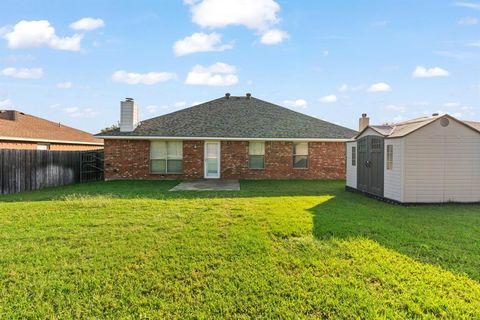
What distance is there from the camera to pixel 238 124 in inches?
664

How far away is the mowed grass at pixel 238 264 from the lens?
3268 millimetres

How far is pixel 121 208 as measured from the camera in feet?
26.1

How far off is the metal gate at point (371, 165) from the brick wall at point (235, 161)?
4717 mm

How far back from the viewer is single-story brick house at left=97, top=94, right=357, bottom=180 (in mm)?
15422

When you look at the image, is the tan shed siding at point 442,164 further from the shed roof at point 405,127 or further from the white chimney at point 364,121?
the white chimney at point 364,121

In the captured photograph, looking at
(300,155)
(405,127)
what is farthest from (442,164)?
(300,155)

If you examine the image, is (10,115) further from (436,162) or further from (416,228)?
(436,162)

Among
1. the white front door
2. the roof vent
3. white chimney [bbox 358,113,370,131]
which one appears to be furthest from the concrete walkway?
the roof vent

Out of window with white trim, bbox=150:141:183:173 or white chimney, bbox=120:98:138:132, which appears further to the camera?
window with white trim, bbox=150:141:183:173

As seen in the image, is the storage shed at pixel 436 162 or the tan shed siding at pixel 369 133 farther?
the tan shed siding at pixel 369 133

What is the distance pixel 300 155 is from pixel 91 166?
1190cm

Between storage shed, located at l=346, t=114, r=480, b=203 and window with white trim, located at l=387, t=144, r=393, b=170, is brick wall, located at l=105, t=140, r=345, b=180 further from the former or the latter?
storage shed, located at l=346, t=114, r=480, b=203

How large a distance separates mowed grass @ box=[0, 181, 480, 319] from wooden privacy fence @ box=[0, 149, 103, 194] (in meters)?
5.67

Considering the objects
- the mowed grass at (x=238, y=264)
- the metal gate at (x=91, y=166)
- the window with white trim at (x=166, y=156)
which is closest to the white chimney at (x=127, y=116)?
the window with white trim at (x=166, y=156)
